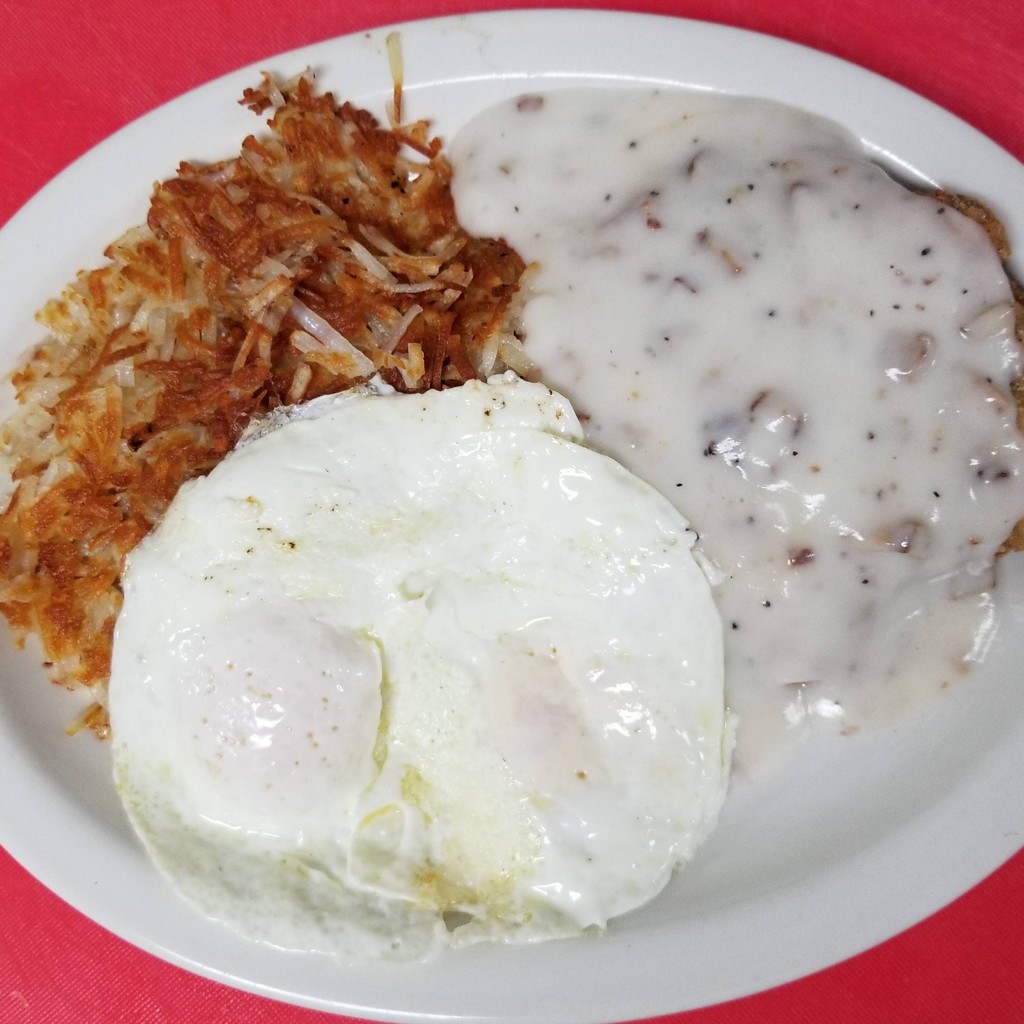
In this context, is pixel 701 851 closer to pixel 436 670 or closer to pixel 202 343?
pixel 436 670

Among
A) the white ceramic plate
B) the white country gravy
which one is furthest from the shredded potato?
the white country gravy

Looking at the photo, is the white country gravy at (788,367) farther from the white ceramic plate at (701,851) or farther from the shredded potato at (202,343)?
the shredded potato at (202,343)

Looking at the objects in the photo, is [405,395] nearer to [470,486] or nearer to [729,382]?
[470,486]

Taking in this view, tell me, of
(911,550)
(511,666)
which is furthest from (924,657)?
(511,666)

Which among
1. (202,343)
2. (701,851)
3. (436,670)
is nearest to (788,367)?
(436,670)

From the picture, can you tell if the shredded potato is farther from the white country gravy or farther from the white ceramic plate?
the white country gravy

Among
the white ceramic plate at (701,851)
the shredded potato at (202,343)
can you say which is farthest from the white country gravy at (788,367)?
the shredded potato at (202,343)

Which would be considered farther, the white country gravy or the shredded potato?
the shredded potato
